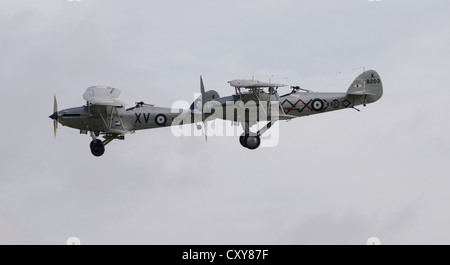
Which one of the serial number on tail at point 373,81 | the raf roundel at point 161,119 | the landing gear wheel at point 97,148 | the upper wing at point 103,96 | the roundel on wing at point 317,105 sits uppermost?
the serial number on tail at point 373,81

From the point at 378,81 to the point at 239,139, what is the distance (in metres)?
6.77

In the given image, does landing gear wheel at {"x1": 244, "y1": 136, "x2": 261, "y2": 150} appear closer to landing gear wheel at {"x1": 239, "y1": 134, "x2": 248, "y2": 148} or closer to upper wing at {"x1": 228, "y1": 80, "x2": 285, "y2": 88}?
landing gear wheel at {"x1": 239, "y1": 134, "x2": 248, "y2": 148}

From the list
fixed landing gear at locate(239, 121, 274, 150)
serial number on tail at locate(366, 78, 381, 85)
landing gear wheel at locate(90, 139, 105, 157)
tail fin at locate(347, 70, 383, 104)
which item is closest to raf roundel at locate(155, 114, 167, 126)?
landing gear wheel at locate(90, 139, 105, 157)

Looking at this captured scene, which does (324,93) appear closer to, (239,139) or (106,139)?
(239,139)

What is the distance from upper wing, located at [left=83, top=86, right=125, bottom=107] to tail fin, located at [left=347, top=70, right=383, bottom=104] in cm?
1008

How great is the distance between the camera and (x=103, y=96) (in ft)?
155

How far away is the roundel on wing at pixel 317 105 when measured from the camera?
48562mm

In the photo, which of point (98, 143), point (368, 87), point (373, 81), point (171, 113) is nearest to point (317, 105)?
point (368, 87)

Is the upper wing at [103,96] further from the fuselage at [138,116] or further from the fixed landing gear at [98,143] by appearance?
the fixed landing gear at [98,143]

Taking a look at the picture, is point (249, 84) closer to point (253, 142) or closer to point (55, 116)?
point (253, 142)

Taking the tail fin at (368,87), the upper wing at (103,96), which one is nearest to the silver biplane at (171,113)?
the upper wing at (103,96)

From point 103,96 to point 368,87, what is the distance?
1153 centimetres

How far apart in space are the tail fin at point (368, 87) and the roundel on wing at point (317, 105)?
1.40 metres

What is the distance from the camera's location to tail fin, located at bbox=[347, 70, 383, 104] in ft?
162
